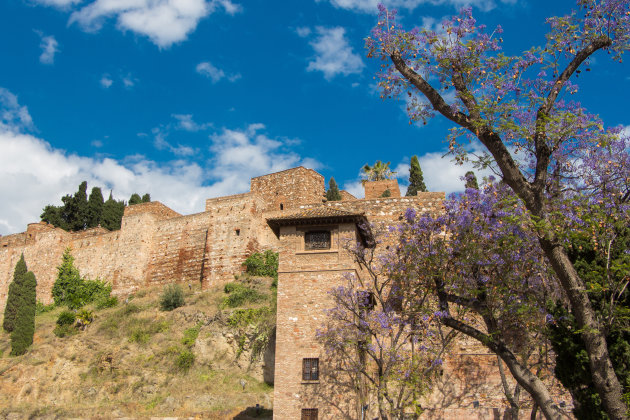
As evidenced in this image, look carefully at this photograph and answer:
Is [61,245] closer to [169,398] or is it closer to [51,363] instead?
[51,363]

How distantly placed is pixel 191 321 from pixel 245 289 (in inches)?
136

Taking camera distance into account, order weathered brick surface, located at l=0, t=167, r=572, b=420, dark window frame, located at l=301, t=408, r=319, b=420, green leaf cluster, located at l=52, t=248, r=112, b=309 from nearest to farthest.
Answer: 1. dark window frame, located at l=301, t=408, r=319, b=420
2. weathered brick surface, located at l=0, t=167, r=572, b=420
3. green leaf cluster, located at l=52, t=248, r=112, b=309

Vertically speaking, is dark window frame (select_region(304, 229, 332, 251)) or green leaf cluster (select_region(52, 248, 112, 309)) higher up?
green leaf cluster (select_region(52, 248, 112, 309))

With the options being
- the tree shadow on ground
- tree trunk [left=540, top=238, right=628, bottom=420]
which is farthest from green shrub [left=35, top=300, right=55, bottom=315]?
tree trunk [left=540, top=238, right=628, bottom=420]

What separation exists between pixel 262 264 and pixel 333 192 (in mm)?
17308

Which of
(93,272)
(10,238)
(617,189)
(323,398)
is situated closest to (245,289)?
(323,398)

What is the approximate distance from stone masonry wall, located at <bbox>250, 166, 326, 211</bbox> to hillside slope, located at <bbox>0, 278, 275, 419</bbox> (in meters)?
9.90

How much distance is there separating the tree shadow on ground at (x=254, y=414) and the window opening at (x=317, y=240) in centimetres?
667

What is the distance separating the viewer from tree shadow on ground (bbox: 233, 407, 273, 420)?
21.4 meters

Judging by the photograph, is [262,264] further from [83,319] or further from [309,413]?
[309,413]

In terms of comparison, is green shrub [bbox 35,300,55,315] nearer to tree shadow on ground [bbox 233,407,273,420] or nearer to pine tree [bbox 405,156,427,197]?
tree shadow on ground [bbox 233,407,273,420]

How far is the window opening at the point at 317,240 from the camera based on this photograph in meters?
21.2

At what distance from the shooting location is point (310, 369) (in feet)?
62.3

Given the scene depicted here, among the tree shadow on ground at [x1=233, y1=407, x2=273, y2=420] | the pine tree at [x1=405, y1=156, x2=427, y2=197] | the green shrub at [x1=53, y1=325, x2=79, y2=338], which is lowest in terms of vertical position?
the tree shadow on ground at [x1=233, y1=407, x2=273, y2=420]
